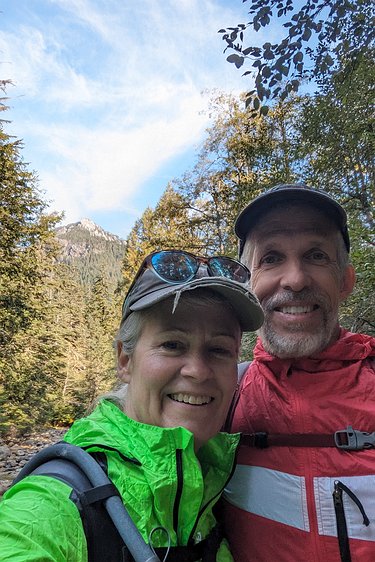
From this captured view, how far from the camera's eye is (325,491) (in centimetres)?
125

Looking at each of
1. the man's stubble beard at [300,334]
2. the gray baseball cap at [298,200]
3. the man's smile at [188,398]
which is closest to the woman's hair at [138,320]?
the man's smile at [188,398]

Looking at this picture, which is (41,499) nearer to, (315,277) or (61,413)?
(315,277)

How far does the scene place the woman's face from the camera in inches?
50.8

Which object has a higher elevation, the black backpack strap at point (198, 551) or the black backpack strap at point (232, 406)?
the black backpack strap at point (232, 406)

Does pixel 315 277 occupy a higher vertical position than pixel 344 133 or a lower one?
lower

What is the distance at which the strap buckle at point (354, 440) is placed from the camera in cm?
127

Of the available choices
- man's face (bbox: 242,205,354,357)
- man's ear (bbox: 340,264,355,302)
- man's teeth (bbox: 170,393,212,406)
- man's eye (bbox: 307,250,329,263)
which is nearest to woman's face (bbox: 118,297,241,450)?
man's teeth (bbox: 170,393,212,406)

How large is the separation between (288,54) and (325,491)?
114 inches

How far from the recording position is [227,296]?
134cm

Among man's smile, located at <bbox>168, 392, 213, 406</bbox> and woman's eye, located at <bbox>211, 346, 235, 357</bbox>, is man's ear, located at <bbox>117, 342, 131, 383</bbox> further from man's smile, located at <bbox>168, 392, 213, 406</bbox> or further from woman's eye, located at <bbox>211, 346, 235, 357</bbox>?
woman's eye, located at <bbox>211, 346, 235, 357</bbox>

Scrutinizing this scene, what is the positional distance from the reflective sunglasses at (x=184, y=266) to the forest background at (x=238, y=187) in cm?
197

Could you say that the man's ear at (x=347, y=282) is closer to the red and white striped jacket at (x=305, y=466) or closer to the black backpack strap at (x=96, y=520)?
the red and white striped jacket at (x=305, y=466)

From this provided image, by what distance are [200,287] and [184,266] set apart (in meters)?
0.18

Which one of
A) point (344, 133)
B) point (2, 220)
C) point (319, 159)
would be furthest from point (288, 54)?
point (2, 220)
